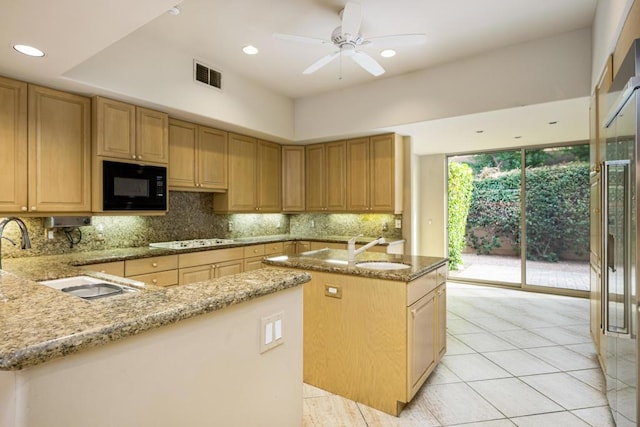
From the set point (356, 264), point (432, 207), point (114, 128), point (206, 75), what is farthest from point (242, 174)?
point (432, 207)

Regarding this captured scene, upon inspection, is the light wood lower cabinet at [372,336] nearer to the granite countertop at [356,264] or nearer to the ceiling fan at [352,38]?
the granite countertop at [356,264]

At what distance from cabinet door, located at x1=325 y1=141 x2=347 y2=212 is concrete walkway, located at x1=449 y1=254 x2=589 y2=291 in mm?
2739

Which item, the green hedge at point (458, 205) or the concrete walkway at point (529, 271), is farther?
the green hedge at point (458, 205)

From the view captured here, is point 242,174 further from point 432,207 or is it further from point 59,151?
point 432,207

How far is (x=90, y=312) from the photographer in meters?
0.89

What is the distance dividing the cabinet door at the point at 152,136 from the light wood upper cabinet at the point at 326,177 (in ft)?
7.28

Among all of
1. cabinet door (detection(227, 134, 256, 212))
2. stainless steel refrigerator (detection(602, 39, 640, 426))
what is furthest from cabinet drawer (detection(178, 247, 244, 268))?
stainless steel refrigerator (detection(602, 39, 640, 426))

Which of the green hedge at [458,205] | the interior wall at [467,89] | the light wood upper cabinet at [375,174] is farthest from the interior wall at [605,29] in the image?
the green hedge at [458,205]

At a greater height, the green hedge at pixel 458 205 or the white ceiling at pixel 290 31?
the white ceiling at pixel 290 31

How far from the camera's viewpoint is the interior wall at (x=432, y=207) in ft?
19.7

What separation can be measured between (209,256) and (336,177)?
85.9 inches

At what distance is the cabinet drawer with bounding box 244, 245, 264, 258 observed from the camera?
4.19m

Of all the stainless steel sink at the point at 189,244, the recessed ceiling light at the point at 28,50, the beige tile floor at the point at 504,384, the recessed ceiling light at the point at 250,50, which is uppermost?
the recessed ceiling light at the point at 250,50

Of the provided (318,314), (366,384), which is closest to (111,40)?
(318,314)
